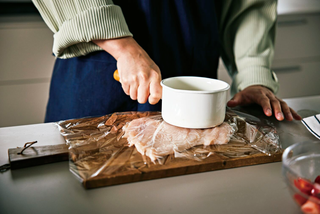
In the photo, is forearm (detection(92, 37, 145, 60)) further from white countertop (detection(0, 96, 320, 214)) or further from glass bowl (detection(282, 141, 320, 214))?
glass bowl (detection(282, 141, 320, 214))

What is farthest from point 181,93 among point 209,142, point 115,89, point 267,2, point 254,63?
point 267,2

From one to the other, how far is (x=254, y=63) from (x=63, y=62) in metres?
0.65

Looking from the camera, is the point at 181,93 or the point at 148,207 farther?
the point at 181,93

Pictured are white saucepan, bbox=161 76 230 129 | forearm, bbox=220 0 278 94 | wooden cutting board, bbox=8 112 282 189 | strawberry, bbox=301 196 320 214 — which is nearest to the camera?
strawberry, bbox=301 196 320 214

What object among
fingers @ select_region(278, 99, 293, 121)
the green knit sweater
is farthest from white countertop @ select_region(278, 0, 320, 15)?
fingers @ select_region(278, 99, 293, 121)

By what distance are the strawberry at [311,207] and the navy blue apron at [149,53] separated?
1.97 ft

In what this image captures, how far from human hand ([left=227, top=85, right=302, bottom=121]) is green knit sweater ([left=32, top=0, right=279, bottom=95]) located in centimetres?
7

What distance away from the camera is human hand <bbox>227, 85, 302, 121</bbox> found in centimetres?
78

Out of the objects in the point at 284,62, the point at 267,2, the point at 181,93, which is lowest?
the point at 284,62

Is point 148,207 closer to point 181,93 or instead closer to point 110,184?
point 110,184

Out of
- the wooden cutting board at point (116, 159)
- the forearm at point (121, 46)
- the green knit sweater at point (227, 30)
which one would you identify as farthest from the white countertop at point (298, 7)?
the wooden cutting board at point (116, 159)

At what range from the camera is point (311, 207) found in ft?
1.16

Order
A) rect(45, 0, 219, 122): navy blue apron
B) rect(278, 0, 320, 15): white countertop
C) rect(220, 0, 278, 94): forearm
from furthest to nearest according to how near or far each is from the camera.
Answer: rect(278, 0, 320, 15): white countertop < rect(220, 0, 278, 94): forearm < rect(45, 0, 219, 122): navy blue apron

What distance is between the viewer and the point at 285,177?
0.39 meters
